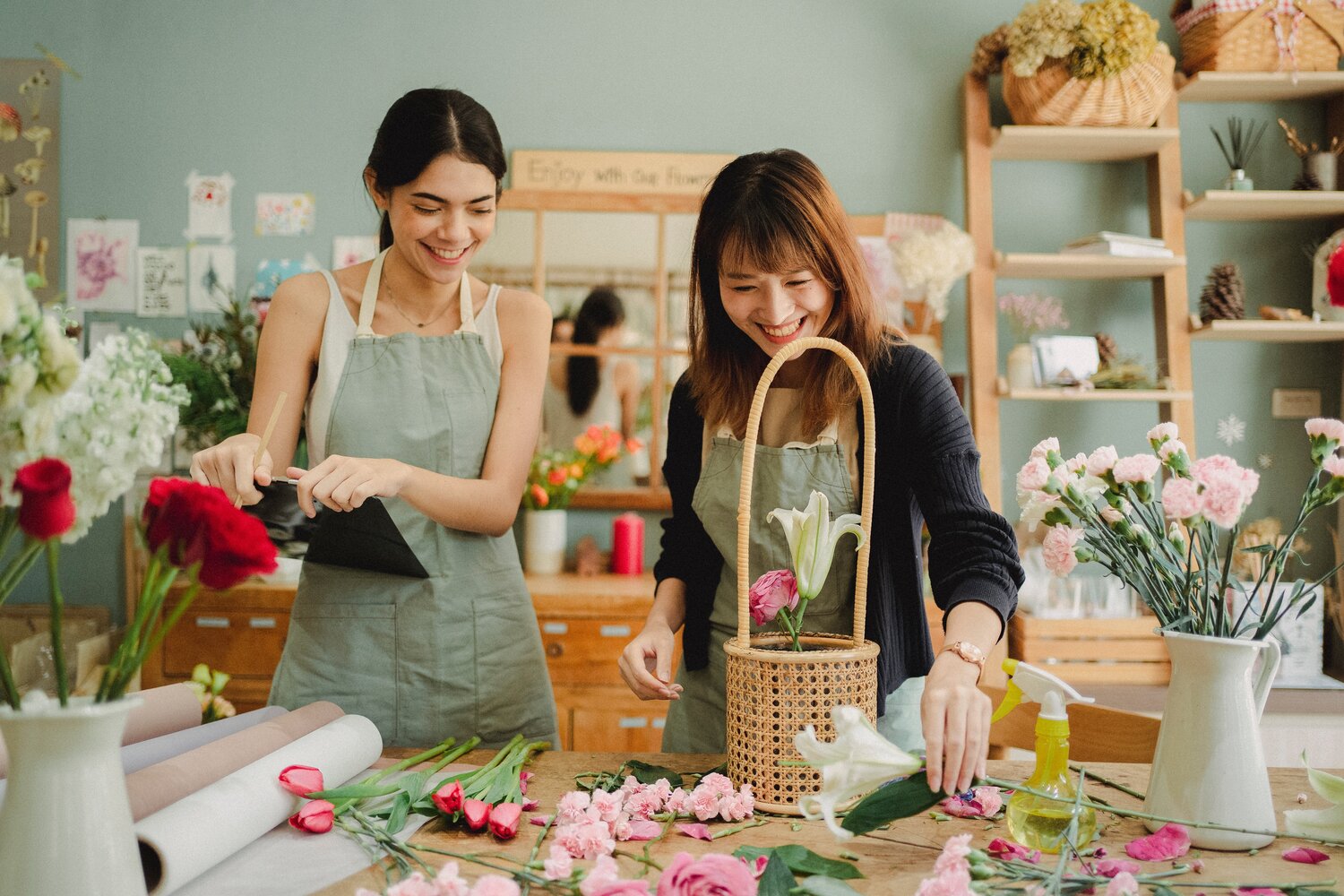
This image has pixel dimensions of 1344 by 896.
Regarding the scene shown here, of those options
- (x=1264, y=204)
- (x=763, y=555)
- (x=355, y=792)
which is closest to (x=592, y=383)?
(x=763, y=555)

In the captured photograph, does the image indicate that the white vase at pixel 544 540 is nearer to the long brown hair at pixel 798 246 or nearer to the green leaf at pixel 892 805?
the long brown hair at pixel 798 246

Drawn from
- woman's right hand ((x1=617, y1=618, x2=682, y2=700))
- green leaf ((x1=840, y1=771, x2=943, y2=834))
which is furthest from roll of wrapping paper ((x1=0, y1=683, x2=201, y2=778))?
green leaf ((x1=840, y1=771, x2=943, y2=834))

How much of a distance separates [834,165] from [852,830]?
2.91 metres

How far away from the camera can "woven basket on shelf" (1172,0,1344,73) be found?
124 inches

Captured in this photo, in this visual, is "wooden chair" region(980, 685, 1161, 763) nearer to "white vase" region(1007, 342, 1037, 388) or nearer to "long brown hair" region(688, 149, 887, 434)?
"long brown hair" region(688, 149, 887, 434)

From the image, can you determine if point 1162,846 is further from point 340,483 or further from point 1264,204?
point 1264,204

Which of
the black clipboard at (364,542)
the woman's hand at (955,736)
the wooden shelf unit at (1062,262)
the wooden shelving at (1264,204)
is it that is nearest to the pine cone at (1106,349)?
the wooden shelf unit at (1062,262)

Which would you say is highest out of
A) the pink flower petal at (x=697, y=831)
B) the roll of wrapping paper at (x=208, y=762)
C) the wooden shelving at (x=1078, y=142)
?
the wooden shelving at (x=1078, y=142)

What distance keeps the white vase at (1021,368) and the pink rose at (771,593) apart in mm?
2289

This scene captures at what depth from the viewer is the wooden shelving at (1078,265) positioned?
3.13 m

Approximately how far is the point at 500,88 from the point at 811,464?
2.53 metres

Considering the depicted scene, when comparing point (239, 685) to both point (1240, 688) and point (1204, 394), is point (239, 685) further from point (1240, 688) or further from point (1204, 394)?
point (1204, 394)

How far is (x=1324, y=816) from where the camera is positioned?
3.38 feet

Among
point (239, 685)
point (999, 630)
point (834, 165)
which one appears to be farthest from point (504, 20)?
point (999, 630)
